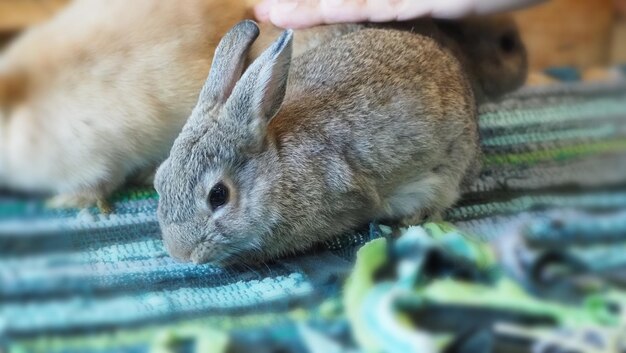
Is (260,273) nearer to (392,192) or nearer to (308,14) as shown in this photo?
(392,192)

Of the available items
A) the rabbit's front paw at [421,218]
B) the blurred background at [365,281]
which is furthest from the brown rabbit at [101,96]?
the rabbit's front paw at [421,218]

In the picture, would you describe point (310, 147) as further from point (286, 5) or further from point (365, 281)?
point (286, 5)

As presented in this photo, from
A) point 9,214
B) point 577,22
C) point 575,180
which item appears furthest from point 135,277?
point 577,22

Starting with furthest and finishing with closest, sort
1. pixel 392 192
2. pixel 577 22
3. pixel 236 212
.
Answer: pixel 577 22 → pixel 392 192 → pixel 236 212

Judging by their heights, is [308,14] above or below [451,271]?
above

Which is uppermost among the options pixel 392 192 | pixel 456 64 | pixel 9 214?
pixel 456 64

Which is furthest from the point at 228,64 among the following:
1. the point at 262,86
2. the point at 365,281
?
the point at 365,281
